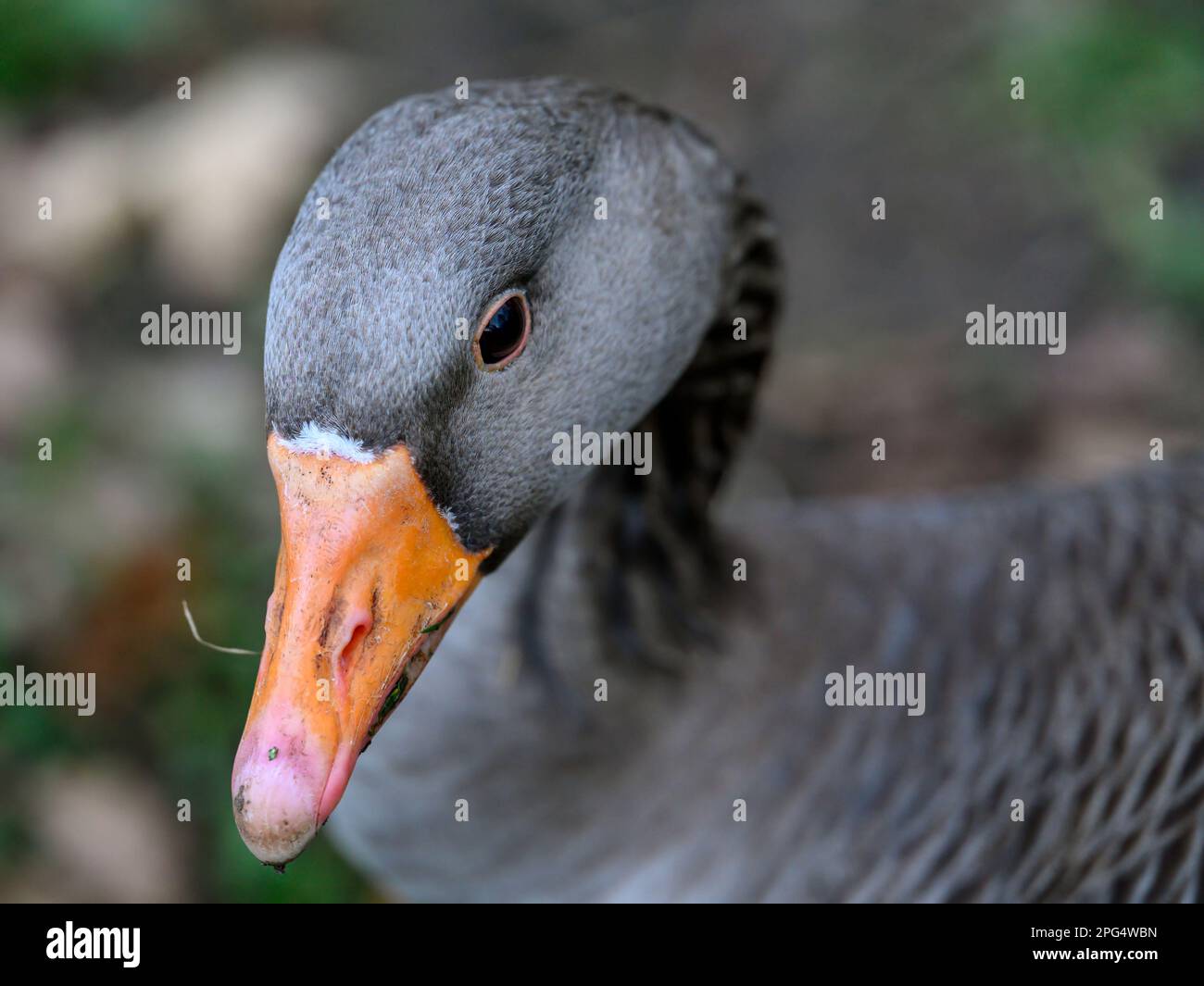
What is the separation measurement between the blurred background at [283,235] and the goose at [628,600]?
1.07 m

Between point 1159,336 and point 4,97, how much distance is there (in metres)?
4.47

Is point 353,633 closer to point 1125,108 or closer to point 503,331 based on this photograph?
point 503,331

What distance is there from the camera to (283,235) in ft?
15.0

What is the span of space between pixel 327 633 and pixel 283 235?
3152 millimetres

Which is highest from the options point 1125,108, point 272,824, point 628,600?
point 1125,108

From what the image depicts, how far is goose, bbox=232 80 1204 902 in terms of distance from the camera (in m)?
1.74

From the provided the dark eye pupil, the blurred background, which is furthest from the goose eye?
the blurred background

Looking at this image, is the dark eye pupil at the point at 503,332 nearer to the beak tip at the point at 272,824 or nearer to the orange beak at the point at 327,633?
the orange beak at the point at 327,633

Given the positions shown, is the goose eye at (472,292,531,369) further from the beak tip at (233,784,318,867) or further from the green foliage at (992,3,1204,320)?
the green foliage at (992,3,1204,320)

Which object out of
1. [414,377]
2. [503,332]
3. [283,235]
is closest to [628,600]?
[503,332]

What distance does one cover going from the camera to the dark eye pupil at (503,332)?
72.7 inches

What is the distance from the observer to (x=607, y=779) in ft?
8.43
